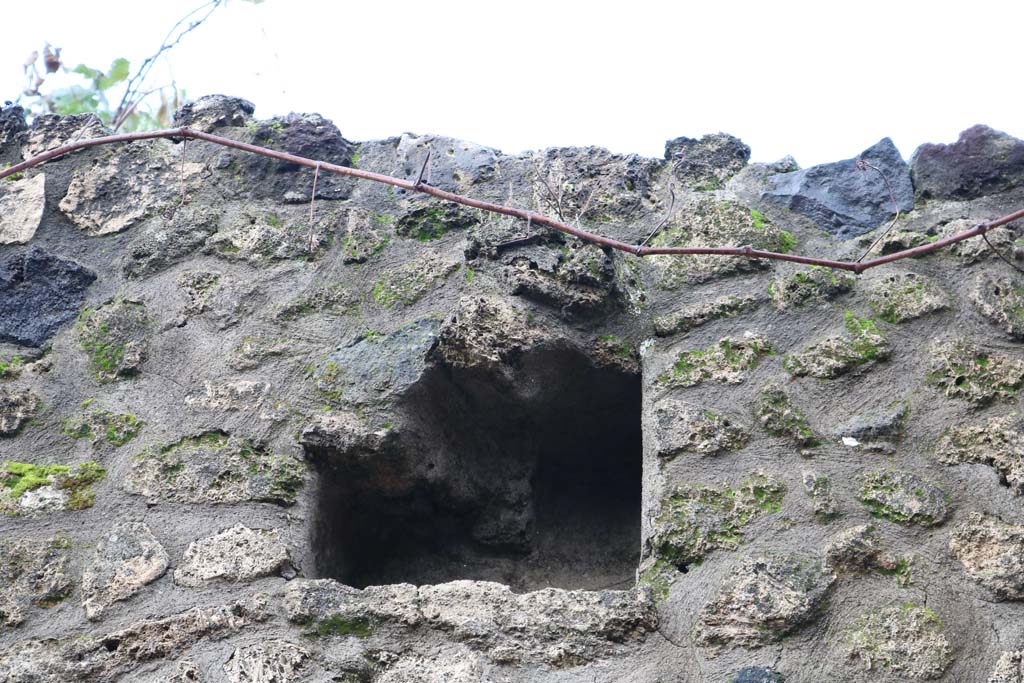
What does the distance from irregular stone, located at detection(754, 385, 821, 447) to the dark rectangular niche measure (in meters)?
0.27

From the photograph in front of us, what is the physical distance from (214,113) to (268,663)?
1.38m

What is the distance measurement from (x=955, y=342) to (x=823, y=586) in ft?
1.76

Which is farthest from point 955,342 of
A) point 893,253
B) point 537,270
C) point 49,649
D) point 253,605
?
point 49,649

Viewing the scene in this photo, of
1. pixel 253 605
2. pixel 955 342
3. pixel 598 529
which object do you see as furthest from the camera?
pixel 598 529

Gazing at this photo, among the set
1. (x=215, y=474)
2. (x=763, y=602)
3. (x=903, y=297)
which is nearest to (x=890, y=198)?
(x=903, y=297)

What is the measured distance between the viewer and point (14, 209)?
2516 millimetres

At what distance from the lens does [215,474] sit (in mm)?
2027

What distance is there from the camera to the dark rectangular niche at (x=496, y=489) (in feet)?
6.94

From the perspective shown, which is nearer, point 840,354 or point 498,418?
point 840,354

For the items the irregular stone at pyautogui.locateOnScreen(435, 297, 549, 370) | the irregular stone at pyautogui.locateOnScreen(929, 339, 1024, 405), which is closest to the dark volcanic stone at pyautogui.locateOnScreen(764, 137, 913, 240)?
the irregular stone at pyautogui.locateOnScreen(929, 339, 1024, 405)

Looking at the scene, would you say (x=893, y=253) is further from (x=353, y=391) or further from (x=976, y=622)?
(x=353, y=391)

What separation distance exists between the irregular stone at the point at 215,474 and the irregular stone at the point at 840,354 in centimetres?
90

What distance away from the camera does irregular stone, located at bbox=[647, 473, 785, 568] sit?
6.06 ft

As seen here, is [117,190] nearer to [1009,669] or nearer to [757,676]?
[757,676]
